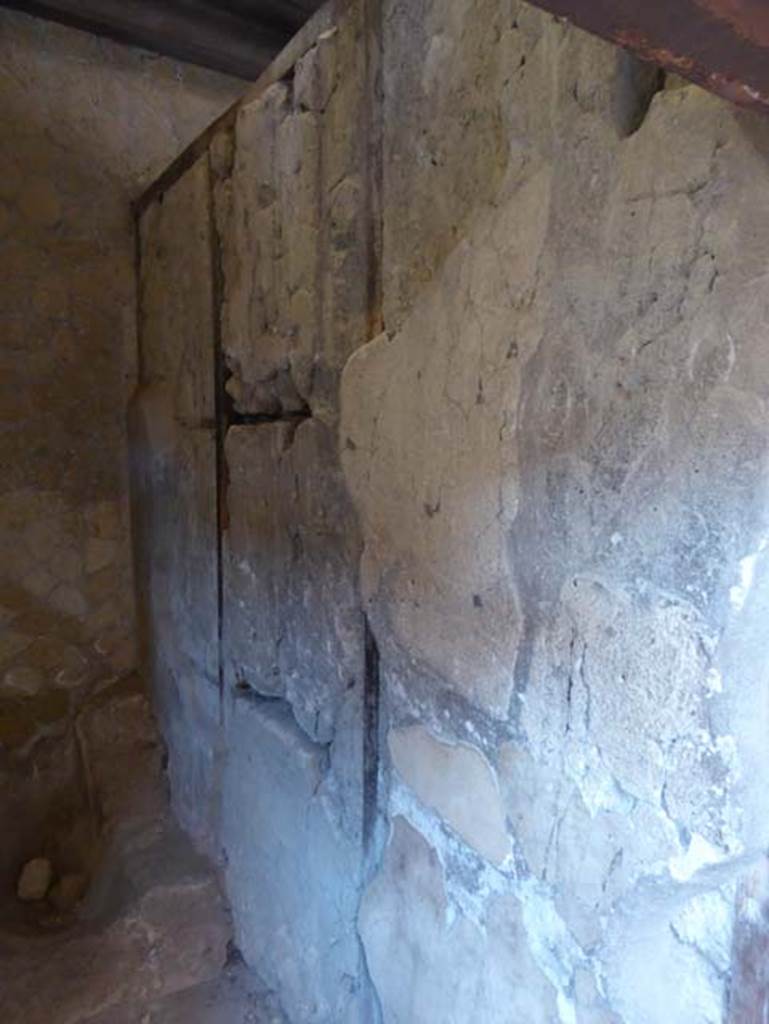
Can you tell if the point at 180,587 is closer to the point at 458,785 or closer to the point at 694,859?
the point at 458,785

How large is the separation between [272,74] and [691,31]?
3.74ft

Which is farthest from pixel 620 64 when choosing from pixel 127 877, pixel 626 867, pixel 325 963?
pixel 127 877

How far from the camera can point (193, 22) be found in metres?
1.85

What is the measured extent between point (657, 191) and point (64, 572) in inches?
75.4

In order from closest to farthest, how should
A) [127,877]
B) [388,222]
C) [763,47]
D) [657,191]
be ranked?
1. [763,47]
2. [657,191]
3. [388,222]
4. [127,877]

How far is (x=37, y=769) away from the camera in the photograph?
194 centimetres

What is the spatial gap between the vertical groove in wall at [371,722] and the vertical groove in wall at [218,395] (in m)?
0.58

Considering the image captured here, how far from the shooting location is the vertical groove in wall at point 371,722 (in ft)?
3.57

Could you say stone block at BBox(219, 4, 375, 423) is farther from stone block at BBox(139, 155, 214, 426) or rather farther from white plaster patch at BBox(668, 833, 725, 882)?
white plaster patch at BBox(668, 833, 725, 882)

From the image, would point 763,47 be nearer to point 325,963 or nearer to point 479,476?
point 479,476

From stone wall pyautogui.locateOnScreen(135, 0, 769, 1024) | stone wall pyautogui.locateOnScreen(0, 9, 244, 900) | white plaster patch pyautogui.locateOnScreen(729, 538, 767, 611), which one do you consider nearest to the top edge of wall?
stone wall pyautogui.locateOnScreen(135, 0, 769, 1024)

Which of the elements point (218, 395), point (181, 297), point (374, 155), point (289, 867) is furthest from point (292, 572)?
point (181, 297)

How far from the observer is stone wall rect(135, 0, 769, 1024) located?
0.58 meters

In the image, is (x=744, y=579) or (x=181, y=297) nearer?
(x=744, y=579)
